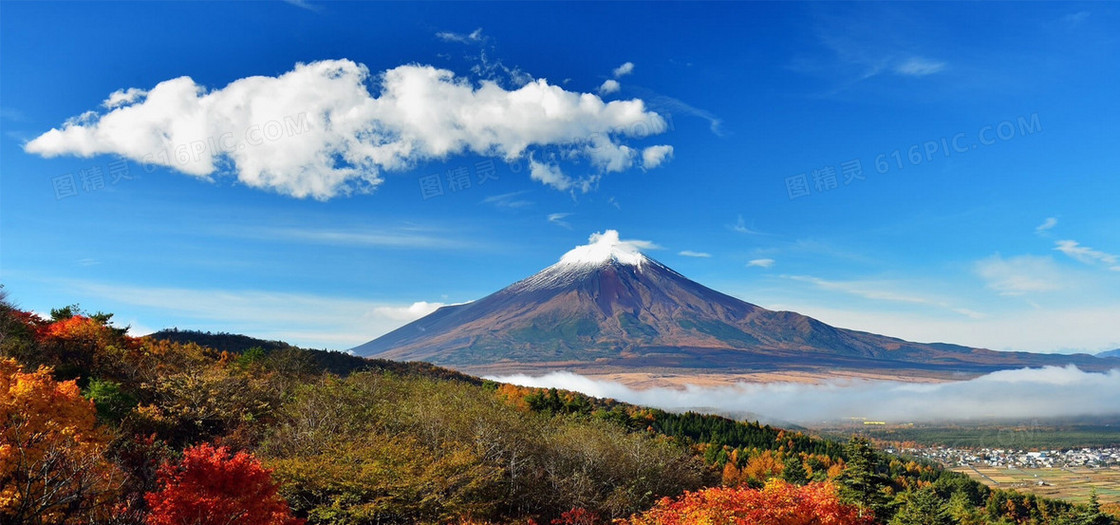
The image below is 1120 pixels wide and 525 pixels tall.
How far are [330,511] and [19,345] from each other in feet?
101

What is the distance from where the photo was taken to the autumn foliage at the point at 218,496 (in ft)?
80.0

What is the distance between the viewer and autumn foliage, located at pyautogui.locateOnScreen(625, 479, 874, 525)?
84.1 ft

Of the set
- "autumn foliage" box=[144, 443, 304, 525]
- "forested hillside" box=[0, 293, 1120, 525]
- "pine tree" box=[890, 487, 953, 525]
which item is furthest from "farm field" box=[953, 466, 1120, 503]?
"autumn foliage" box=[144, 443, 304, 525]

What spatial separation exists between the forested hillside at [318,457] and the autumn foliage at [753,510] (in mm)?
103

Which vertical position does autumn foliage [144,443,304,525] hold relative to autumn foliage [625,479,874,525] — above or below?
above

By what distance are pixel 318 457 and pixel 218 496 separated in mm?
6694

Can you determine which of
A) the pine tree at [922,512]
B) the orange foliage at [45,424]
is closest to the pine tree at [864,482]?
the pine tree at [922,512]

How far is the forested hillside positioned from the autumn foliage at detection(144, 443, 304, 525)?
0.08 m

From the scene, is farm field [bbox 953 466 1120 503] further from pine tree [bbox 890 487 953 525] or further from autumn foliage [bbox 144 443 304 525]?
Answer: autumn foliage [bbox 144 443 304 525]

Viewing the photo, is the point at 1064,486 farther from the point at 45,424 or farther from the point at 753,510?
the point at 45,424

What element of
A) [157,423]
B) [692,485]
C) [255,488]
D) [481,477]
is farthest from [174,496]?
[692,485]

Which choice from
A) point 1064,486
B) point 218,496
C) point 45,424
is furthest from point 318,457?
point 1064,486

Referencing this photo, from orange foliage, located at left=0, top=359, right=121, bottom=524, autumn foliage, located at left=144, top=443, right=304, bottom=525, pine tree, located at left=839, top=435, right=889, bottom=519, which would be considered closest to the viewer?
orange foliage, located at left=0, top=359, right=121, bottom=524

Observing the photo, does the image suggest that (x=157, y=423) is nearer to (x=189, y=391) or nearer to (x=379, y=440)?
(x=189, y=391)
